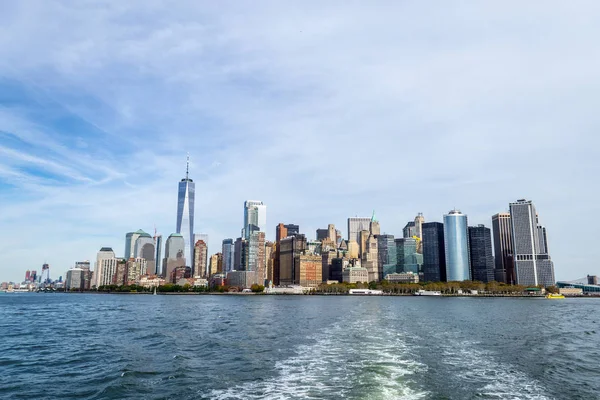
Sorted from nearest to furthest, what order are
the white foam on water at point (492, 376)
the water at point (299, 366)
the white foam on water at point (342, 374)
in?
the white foam on water at point (342, 374) < the white foam on water at point (492, 376) < the water at point (299, 366)

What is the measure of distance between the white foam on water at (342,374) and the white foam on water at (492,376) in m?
3.21

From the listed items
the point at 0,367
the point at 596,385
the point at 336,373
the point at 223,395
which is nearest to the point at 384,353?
the point at 336,373

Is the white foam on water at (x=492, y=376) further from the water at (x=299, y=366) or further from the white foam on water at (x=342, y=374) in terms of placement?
the white foam on water at (x=342, y=374)

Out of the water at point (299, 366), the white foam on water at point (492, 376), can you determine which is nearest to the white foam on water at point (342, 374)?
the water at point (299, 366)

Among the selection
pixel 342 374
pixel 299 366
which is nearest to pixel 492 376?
pixel 342 374

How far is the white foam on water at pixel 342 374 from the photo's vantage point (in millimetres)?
24141

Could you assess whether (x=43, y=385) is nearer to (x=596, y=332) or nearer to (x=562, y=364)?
(x=562, y=364)

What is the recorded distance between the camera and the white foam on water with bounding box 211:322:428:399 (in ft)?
79.2

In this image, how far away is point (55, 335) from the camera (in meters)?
51.5

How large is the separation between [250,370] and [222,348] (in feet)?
37.0

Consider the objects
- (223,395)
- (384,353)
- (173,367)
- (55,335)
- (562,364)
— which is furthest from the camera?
(55,335)

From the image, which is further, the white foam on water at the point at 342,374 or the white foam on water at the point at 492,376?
the white foam on water at the point at 492,376

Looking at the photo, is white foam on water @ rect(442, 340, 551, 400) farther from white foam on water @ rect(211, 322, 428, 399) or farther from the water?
white foam on water @ rect(211, 322, 428, 399)

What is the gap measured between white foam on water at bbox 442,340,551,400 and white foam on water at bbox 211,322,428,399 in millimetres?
3211
